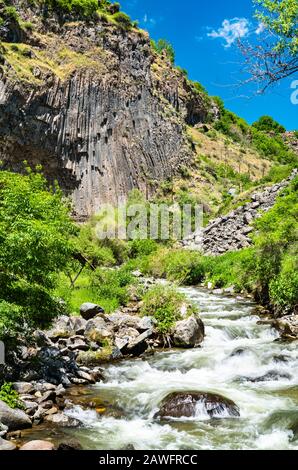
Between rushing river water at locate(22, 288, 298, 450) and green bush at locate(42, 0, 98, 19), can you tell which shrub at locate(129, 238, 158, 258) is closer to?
rushing river water at locate(22, 288, 298, 450)

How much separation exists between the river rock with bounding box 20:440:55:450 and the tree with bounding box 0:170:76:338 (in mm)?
2579

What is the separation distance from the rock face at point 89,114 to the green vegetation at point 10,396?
53334 mm

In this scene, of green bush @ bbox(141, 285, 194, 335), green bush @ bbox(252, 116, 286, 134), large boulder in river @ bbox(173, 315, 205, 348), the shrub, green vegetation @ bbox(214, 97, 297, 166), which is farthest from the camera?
green bush @ bbox(252, 116, 286, 134)

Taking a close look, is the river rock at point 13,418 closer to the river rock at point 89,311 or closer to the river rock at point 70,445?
the river rock at point 70,445

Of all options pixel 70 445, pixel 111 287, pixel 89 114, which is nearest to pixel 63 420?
pixel 70 445

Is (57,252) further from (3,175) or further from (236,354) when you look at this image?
(236,354)

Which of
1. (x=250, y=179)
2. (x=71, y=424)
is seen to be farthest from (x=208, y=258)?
(x=250, y=179)

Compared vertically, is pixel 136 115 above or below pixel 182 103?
below

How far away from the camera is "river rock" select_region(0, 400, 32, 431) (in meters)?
9.04

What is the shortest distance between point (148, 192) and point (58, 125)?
18561 mm

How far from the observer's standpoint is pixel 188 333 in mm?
16812

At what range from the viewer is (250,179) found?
96.6m

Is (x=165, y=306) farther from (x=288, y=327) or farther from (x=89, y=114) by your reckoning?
(x=89, y=114)

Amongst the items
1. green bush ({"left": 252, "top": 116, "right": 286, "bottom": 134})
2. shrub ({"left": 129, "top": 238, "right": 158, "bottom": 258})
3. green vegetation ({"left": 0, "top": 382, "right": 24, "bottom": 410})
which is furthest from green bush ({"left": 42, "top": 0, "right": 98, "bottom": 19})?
green bush ({"left": 252, "top": 116, "right": 286, "bottom": 134})
